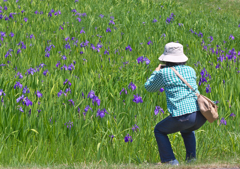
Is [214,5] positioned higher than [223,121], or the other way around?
[214,5]

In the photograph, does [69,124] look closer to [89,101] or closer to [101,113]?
[101,113]

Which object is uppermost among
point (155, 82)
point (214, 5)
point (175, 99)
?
point (214, 5)

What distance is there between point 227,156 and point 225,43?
495 centimetres

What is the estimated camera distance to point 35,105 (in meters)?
3.48

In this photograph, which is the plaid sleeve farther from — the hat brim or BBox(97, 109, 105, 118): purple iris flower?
BBox(97, 109, 105, 118): purple iris flower

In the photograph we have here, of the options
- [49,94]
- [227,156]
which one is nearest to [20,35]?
[49,94]

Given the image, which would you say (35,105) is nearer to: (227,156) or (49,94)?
(49,94)

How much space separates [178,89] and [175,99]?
0.10 m

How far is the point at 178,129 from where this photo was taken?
2.93 m

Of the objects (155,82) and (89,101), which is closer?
Result: (155,82)

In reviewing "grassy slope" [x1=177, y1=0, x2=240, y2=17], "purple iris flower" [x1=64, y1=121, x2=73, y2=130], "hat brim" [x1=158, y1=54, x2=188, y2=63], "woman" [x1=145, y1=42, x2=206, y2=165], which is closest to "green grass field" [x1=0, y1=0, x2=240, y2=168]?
"purple iris flower" [x1=64, y1=121, x2=73, y2=130]

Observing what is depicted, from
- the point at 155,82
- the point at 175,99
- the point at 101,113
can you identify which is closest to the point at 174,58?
the point at 155,82

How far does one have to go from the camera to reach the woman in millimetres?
2867

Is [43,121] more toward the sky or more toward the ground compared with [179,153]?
more toward the sky
